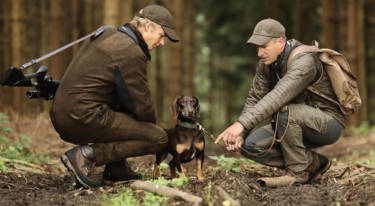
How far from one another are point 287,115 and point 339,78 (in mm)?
744

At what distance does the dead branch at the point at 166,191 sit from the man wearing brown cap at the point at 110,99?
65cm

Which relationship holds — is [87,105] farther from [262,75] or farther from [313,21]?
[313,21]

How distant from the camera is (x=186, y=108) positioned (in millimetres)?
5117

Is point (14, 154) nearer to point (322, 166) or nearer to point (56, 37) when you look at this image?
point (322, 166)

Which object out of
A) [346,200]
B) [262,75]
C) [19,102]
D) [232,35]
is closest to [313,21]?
[232,35]

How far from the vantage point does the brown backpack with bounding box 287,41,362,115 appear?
487 cm

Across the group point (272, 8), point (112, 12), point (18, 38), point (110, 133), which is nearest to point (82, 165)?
point (110, 133)

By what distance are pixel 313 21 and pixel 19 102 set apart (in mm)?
12662

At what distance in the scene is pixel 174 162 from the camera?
530cm

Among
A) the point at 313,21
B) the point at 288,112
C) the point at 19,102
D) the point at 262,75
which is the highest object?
the point at 313,21

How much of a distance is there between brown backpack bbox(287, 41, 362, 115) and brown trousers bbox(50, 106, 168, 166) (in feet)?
6.20

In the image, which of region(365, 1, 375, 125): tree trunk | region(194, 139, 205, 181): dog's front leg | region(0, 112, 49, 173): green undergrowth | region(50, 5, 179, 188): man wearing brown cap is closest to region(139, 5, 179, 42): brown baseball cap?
region(50, 5, 179, 188): man wearing brown cap

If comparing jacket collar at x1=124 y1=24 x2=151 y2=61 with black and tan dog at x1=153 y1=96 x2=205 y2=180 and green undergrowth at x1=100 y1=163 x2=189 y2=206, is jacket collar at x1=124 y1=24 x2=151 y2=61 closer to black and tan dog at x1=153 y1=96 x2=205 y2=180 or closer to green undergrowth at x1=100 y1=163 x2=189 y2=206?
black and tan dog at x1=153 y1=96 x2=205 y2=180

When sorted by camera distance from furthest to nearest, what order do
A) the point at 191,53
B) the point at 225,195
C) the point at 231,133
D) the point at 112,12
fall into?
1. the point at 191,53
2. the point at 112,12
3. the point at 231,133
4. the point at 225,195
